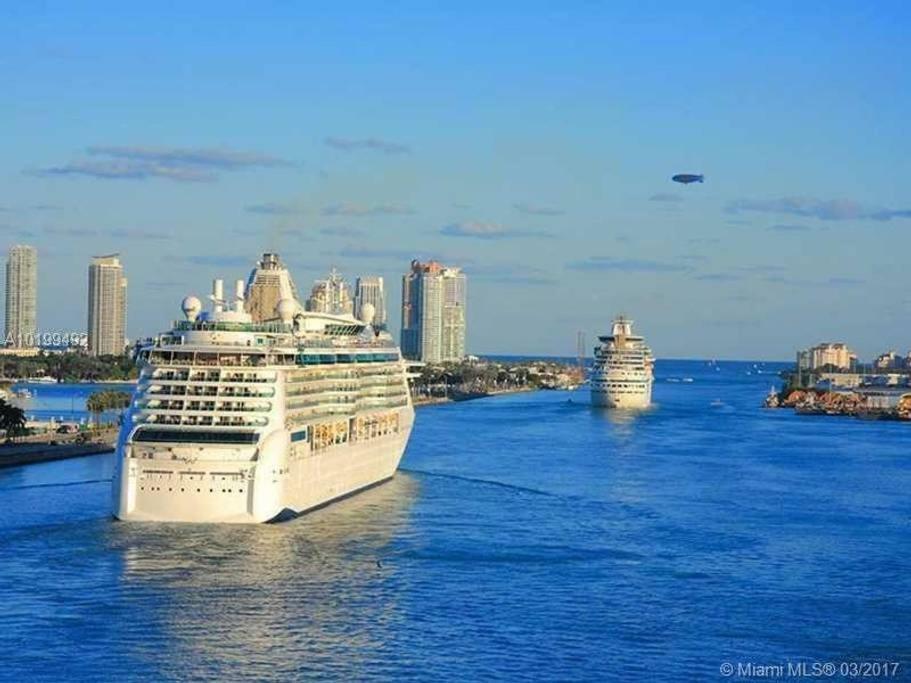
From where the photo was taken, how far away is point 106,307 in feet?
497

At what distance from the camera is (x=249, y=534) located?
72.7ft

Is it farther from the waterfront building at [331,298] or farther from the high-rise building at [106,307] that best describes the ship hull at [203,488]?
the high-rise building at [106,307]

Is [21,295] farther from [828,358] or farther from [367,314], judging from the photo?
[367,314]

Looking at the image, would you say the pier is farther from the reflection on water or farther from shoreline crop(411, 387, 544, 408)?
shoreline crop(411, 387, 544, 408)

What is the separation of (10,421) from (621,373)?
128 feet

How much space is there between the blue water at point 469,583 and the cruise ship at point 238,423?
0.49 metres

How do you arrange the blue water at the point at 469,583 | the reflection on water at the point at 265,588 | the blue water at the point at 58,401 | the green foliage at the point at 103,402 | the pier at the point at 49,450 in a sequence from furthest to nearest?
the blue water at the point at 58,401 < the green foliage at the point at 103,402 < the pier at the point at 49,450 < the reflection on water at the point at 265,588 < the blue water at the point at 469,583

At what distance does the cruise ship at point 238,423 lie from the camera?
22531mm

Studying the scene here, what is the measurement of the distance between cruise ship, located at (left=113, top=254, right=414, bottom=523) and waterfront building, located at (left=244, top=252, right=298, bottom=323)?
12.9 feet

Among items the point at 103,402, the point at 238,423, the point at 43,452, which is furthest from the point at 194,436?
the point at 103,402

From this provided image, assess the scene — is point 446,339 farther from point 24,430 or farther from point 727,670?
point 727,670

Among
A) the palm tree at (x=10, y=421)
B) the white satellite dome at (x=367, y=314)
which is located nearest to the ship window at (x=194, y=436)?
the white satellite dome at (x=367, y=314)

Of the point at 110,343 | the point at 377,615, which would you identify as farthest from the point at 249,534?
the point at 110,343

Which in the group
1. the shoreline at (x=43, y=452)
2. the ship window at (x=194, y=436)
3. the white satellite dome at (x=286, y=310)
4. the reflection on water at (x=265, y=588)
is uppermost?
the white satellite dome at (x=286, y=310)
